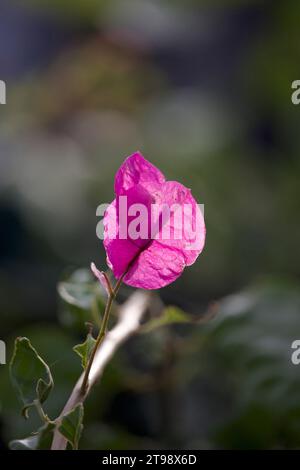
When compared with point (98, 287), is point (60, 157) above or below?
above

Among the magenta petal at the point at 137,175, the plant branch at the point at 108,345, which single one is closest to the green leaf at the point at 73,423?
the plant branch at the point at 108,345

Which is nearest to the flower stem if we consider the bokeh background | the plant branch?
the plant branch

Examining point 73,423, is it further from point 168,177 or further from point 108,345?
point 168,177

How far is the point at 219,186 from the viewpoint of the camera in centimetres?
128

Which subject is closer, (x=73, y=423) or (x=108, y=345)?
(x=73, y=423)

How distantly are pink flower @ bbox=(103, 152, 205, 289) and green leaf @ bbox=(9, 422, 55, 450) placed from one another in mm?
90

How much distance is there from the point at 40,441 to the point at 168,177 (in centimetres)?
92

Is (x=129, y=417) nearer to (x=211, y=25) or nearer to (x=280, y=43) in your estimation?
(x=280, y=43)

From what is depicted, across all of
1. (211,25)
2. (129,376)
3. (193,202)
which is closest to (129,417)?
(129,376)

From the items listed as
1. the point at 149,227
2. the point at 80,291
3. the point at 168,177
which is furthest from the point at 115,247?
the point at 168,177

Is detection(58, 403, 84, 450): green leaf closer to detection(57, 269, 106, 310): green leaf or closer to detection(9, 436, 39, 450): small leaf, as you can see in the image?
detection(9, 436, 39, 450): small leaf

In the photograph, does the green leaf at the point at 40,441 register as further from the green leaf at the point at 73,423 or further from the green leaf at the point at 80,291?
the green leaf at the point at 80,291

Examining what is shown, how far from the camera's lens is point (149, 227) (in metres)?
0.40

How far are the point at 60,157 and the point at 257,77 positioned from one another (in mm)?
447
